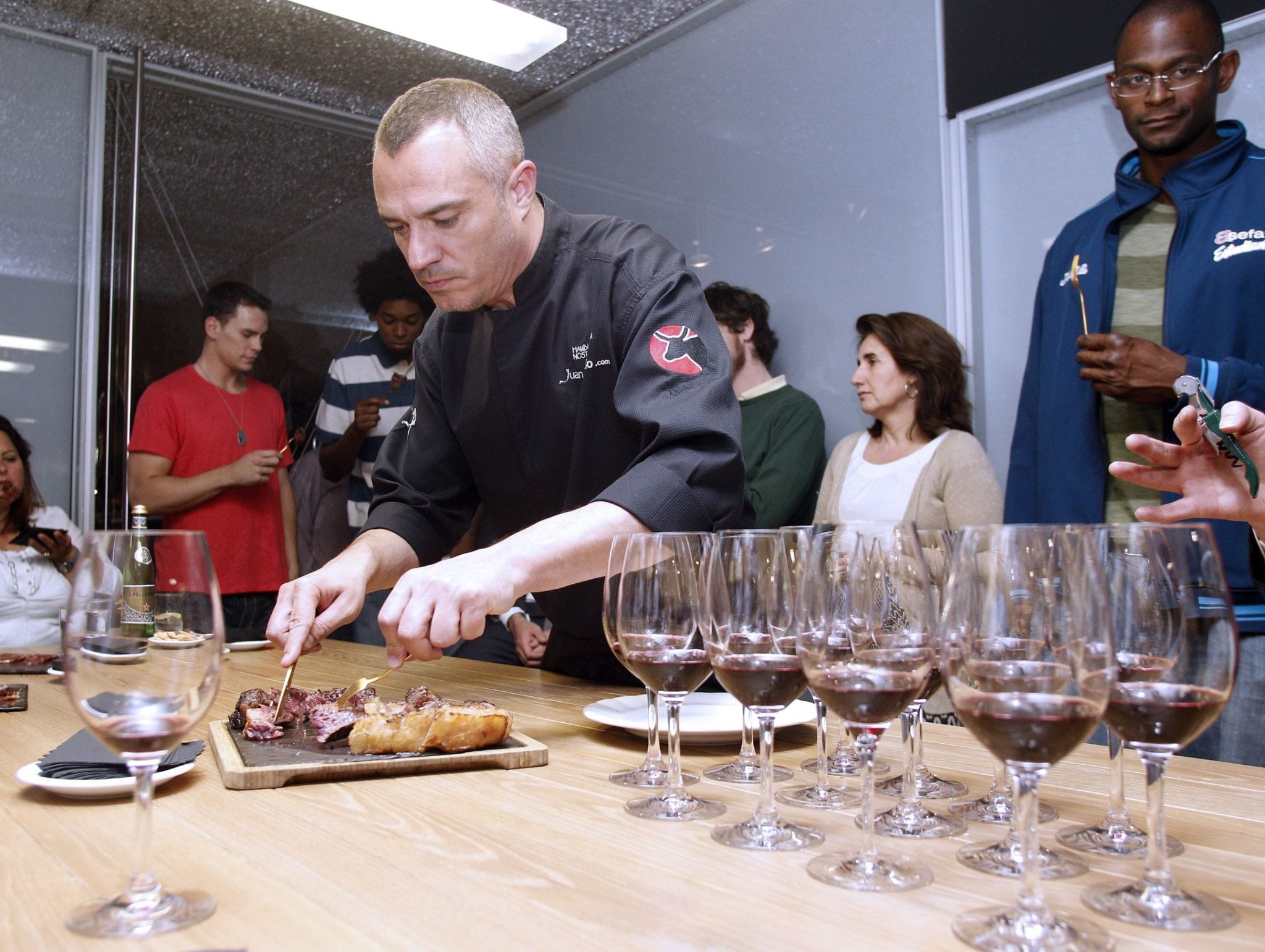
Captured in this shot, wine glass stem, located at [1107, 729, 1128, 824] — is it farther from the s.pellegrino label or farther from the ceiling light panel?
the ceiling light panel

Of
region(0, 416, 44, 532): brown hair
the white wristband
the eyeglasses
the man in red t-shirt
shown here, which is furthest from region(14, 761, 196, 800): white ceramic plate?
the man in red t-shirt

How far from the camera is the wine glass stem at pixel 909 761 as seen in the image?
2.58 ft

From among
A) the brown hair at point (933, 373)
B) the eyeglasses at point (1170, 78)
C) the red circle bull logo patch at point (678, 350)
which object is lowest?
the red circle bull logo patch at point (678, 350)

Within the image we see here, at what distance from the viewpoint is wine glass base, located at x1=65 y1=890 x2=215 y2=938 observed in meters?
0.56

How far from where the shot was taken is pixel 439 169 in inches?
56.5

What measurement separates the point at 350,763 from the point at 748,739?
0.35 meters

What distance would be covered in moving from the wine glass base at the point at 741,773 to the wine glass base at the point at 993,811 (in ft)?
0.53

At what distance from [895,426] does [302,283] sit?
102 inches

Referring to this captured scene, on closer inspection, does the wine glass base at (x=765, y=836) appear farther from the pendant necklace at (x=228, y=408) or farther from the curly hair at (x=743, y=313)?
the pendant necklace at (x=228, y=408)

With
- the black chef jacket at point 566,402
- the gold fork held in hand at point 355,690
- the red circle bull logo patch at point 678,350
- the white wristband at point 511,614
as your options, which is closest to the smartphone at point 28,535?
the white wristband at point 511,614

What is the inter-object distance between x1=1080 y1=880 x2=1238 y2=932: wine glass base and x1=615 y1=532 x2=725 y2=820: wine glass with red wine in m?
0.29

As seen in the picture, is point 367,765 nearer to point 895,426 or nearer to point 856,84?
point 895,426

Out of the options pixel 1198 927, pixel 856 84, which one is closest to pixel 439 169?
pixel 1198 927

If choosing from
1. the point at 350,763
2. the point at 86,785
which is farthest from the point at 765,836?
the point at 86,785
